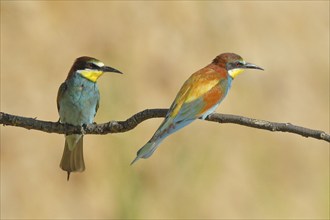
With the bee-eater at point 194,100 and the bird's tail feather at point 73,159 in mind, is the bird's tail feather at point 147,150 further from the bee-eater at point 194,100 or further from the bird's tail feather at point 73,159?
the bird's tail feather at point 73,159

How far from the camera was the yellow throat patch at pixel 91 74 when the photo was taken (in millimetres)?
2602

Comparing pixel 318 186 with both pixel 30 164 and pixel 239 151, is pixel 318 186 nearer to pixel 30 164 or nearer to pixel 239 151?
pixel 239 151

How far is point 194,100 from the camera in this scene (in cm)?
203

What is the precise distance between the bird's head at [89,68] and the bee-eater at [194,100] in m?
0.45

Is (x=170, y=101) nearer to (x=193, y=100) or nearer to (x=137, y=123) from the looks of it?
(x=193, y=100)

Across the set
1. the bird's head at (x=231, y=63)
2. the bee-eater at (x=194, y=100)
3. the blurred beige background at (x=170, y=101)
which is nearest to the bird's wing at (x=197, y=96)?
the bee-eater at (x=194, y=100)

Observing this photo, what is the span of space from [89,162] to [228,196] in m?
0.94

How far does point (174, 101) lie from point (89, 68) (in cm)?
63

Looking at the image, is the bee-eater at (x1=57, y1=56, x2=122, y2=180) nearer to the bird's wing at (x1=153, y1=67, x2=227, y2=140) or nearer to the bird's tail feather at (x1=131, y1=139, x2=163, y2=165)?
the bird's wing at (x1=153, y1=67, x2=227, y2=140)

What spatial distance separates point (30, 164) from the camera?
4527mm

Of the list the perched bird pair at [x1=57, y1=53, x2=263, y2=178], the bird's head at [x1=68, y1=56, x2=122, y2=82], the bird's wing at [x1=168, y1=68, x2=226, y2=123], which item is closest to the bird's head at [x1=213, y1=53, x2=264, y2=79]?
the perched bird pair at [x1=57, y1=53, x2=263, y2=178]

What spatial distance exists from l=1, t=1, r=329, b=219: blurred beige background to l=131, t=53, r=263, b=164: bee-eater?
54.9 inches

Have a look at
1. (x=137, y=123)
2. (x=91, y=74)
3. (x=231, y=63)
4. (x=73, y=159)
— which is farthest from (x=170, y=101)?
(x=137, y=123)

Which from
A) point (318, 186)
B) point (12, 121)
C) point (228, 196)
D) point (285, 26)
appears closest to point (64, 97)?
point (12, 121)
